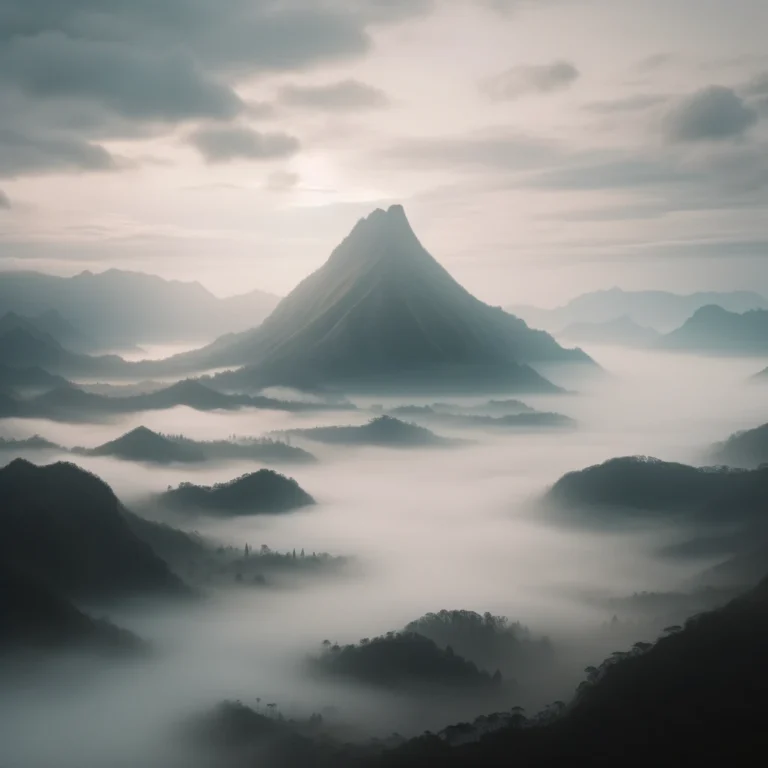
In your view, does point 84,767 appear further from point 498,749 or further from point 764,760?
point 764,760

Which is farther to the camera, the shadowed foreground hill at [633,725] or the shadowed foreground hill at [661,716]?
the shadowed foreground hill at [633,725]

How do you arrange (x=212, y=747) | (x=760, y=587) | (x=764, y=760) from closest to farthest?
(x=764, y=760), (x=212, y=747), (x=760, y=587)

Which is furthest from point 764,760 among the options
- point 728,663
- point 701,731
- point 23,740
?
point 23,740

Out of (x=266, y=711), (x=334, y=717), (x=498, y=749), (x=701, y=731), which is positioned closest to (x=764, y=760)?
(x=701, y=731)

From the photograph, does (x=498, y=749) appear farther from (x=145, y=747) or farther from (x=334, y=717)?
(x=145, y=747)

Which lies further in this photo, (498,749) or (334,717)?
(334,717)

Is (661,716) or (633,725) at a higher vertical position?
(661,716)

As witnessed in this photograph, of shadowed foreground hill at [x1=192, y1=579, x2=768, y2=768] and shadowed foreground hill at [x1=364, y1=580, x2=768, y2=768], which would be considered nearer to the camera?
shadowed foreground hill at [x1=364, y1=580, x2=768, y2=768]

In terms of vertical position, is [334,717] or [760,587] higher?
[760,587]

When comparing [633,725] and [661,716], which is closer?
[633,725]

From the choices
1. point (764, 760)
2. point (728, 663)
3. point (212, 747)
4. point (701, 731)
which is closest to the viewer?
point (764, 760)
